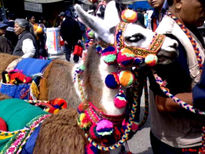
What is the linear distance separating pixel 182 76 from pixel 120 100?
0.34m

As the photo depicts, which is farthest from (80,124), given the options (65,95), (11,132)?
(65,95)

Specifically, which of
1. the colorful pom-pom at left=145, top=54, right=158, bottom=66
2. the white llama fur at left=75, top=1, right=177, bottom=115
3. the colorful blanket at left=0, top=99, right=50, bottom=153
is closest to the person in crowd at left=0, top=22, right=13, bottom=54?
the colorful blanket at left=0, top=99, right=50, bottom=153

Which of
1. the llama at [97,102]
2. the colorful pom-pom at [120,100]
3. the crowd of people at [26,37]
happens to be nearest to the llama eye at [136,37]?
the llama at [97,102]

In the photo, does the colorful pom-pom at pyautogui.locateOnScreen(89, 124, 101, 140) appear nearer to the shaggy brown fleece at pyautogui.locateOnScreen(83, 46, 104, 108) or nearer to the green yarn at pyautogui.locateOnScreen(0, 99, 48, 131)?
the shaggy brown fleece at pyautogui.locateOnScreen(83, 46, 104, 108)

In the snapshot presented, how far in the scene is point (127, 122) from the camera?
1.35 meters

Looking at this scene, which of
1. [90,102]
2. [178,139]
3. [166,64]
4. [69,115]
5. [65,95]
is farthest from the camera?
[65,95]

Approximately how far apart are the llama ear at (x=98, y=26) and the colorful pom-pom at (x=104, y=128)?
1.51 feet

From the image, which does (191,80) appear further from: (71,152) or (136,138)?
(136,138)

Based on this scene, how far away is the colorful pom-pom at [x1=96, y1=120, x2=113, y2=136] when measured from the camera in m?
1.27

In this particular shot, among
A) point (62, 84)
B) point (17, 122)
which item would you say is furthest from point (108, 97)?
point (62, 84)

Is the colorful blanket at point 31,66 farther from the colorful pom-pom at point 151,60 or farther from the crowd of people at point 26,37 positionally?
the colorful pom-pom at point 151,60

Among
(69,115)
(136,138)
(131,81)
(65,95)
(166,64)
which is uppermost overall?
(166,64)

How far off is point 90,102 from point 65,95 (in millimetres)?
1389

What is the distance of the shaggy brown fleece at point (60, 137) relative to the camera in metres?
1.37
